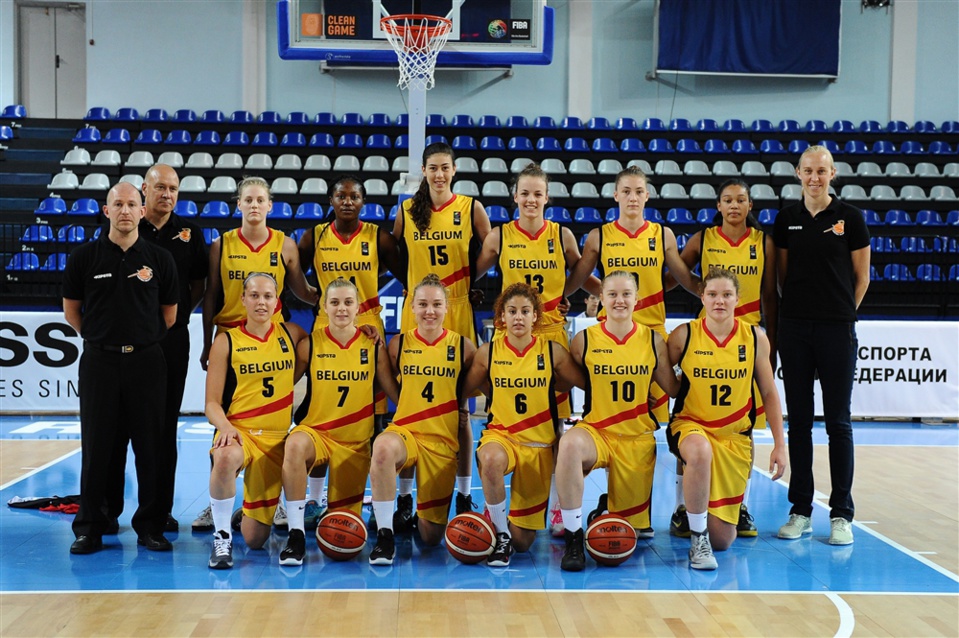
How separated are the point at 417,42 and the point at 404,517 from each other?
18.6 ft

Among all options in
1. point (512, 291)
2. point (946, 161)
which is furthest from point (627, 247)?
point (946, 161)

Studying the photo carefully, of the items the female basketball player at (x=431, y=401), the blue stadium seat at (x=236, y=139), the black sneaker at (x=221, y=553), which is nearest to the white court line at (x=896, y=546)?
the female basketball player at (x=431, y=401)

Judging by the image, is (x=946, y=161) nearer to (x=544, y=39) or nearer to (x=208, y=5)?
(x=544, y=39)

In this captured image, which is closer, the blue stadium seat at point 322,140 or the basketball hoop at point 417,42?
the basketball hoop at point 417,42

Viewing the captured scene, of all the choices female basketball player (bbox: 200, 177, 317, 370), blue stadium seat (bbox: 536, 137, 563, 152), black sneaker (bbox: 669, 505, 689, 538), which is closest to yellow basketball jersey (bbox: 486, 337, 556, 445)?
black sneaker (bbox: 669, 505, 689, 538)

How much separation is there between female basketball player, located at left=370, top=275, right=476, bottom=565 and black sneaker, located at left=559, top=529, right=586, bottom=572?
0.68m

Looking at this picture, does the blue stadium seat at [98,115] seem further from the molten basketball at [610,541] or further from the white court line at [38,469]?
the molten basketball at [610,541]

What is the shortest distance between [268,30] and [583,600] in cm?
1375

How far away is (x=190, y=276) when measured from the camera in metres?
5.01

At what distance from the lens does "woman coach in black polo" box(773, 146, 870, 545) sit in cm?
484

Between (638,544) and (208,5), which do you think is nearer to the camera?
(638,544)

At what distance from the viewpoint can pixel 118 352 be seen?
4469 millimetres

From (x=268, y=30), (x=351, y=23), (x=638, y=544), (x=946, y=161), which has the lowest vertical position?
(x=638, y=544)

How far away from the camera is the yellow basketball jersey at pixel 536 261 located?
5078 millimetres
